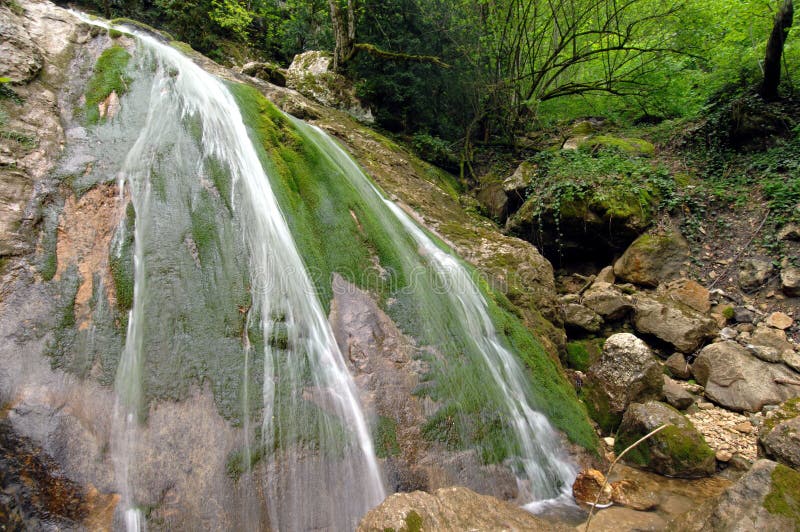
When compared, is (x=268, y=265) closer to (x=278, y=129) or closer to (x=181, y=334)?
(x=181, y=334)

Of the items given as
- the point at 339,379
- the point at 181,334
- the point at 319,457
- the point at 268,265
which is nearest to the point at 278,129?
the point at 268,265

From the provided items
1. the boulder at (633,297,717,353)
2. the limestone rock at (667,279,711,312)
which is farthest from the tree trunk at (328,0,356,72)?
the limestone rock at (667,279,711,312)

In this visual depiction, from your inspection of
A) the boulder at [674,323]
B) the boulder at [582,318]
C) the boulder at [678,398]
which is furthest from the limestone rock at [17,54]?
the boulder at [674,323]

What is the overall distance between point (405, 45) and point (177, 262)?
30.2 ft

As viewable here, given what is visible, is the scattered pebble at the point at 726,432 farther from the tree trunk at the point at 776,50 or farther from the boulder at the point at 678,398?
the tree trunk at the point at 776,50

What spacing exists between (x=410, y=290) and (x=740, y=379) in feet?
14.5

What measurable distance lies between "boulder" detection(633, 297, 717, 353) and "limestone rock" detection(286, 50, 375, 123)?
8.11 metres

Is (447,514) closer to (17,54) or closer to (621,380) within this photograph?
(621,380)

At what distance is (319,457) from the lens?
2.93 m

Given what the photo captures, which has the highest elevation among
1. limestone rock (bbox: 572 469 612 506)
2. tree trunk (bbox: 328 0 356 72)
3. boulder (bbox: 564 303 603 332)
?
tree trunk (bbox: 328 0 356 72)

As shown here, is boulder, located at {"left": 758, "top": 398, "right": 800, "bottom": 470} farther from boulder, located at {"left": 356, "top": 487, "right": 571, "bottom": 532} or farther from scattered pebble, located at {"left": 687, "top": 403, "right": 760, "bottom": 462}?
boulder, located at {"left": 356, "top": 487, "right": 571, "bottom": 532}

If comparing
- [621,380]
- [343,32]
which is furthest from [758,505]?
[343,32]

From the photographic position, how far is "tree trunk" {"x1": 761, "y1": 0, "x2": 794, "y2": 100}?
647 cm

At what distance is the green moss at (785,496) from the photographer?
221cm
